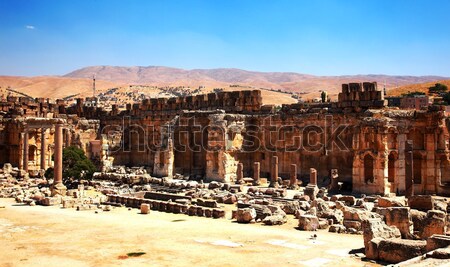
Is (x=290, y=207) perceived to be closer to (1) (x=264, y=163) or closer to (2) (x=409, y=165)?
(2) (x=409, y=165)

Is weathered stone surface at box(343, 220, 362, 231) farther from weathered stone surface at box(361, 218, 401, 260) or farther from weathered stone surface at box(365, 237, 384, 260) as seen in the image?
weathered stone surface at box(365, 237, 384, 260)

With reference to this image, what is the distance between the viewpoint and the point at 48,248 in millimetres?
17219

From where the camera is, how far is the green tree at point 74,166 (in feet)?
113

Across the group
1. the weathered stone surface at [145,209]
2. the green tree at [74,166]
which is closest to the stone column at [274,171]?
the weathered stone surface at [145,209]

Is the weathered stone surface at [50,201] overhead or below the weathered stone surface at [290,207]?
below

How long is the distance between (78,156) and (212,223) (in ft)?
54.9

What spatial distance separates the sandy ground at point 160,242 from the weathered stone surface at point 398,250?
756 millimetres

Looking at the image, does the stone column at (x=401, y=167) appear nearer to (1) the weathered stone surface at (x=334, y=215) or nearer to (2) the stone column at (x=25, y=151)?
(1) the weathered stone surface at (x=334, y=215)

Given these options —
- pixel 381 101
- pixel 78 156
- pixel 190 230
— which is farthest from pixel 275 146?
pixel 190 230

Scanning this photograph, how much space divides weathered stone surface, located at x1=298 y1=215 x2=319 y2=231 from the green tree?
63.3 ft

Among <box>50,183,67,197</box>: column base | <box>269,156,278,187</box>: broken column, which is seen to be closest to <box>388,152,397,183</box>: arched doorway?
<box>269,156,278,187</box>: broken column

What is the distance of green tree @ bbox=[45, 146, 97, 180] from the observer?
3434cm

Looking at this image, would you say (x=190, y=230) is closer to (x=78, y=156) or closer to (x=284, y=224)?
(x=284, y=224)

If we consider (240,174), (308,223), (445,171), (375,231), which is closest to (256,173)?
(240,174)
